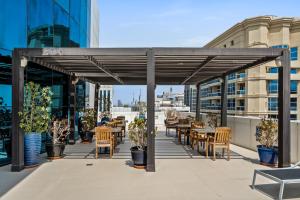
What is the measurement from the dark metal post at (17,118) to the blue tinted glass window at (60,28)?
4.10 metres

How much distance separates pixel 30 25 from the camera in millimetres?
8086

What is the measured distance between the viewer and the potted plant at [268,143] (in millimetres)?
6746

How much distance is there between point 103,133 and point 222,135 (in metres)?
3.46

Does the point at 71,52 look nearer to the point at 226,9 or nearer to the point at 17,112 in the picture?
the point at 17,112

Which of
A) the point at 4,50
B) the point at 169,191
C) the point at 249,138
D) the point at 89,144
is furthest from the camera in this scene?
the point at 89,144

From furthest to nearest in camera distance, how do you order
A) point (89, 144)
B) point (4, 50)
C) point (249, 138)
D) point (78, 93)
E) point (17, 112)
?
point (78, 93)
point (89, 144)
point (249, 138)
point (4, 50)
point (17, 112)

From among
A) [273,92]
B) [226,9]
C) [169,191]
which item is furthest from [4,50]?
[273,92]

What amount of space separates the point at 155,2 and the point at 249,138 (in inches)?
251

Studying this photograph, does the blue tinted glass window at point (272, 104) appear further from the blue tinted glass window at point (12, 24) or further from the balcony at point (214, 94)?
the blue tinted glass window at point (12, 24)

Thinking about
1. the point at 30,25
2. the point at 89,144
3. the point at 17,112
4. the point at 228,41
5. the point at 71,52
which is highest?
the point at 228,41

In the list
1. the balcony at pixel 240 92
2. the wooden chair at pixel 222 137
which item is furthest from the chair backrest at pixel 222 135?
the balcony at pixel 240 92

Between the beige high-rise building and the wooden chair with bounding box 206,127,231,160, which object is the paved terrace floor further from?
the beige high-rise building

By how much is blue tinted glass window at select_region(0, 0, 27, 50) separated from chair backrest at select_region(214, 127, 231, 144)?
20.3ft

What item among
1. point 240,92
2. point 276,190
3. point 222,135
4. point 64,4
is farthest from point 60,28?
point 240,92
